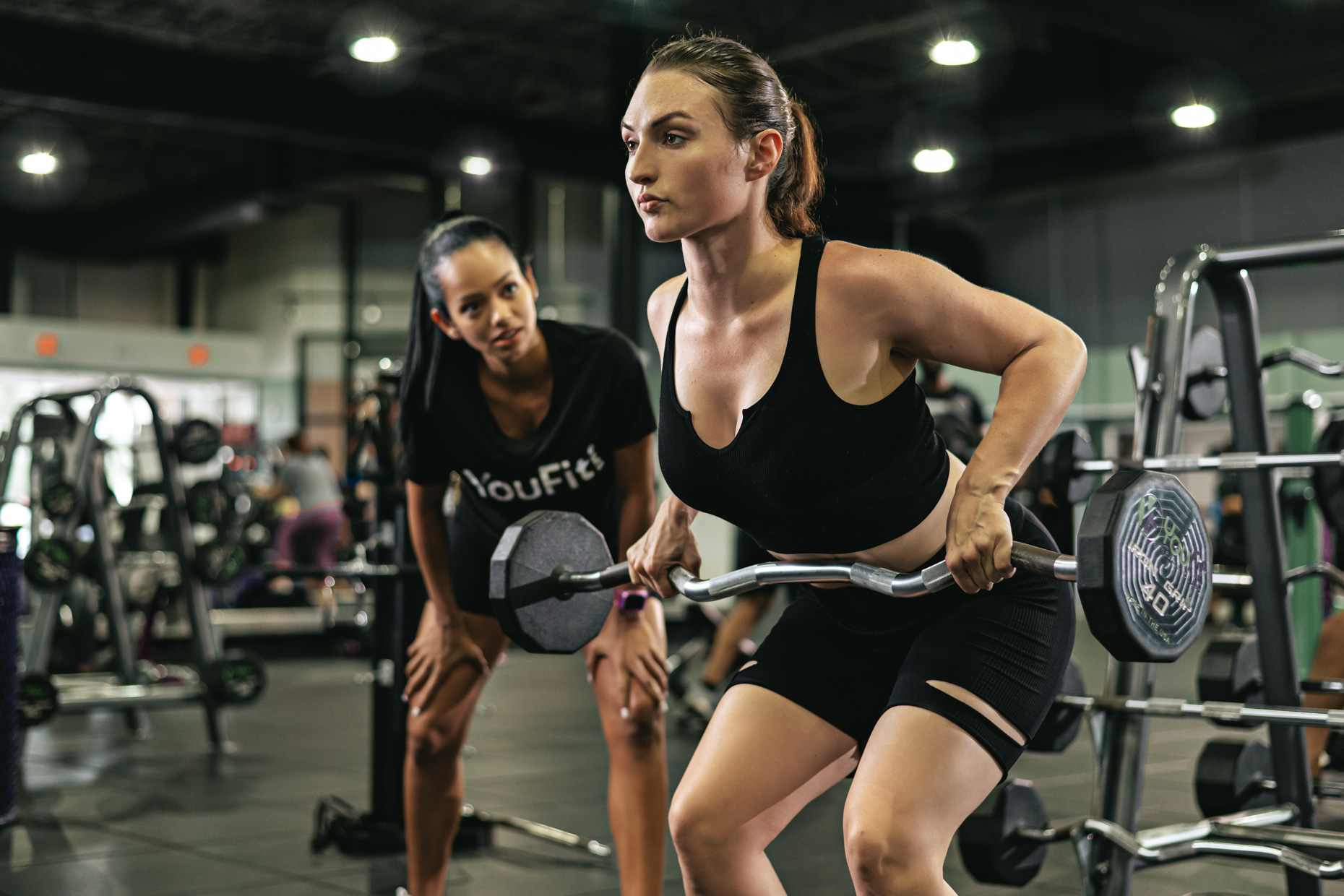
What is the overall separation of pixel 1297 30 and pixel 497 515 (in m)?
6.65

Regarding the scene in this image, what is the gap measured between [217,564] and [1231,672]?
3.74 m

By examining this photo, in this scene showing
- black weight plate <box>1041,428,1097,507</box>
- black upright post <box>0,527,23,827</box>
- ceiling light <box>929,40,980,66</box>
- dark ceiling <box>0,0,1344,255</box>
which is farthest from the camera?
dark ceiling <box>0,0,1344,255</box>

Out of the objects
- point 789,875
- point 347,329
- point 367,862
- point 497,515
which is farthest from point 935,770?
point 347,329

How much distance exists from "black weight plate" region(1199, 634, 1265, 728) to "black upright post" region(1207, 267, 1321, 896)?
89 millimetres

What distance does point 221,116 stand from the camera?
807 centimetres

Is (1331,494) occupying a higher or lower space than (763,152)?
lower

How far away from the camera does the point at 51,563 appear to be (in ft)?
15.3

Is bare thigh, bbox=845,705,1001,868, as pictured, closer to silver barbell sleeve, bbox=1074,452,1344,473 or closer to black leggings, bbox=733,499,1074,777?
black leggings, bbox=733,499,1074,777

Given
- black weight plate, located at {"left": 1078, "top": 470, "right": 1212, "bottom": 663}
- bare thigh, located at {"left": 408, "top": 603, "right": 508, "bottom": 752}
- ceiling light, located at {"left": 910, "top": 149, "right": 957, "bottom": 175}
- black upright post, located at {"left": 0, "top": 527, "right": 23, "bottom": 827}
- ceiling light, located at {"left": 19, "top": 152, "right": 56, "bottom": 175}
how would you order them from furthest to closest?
ceiling light, located at {"left": 19, "top": 152, "right": 56, "bottom": 175}
ceiling light, located at {"left": 910, "top": 149, "right": 957, "bottom": 175}
black upright post, located at {"left": 0, "top": 527, "right": 23, "bottom": 827}
bare thigh, located at {"left": 408, "top": 603, "right": 508, "bottom": 752}
black weight plate, located at {"left": 1078, "top": 470, "right": 1212, "bottom": 663}

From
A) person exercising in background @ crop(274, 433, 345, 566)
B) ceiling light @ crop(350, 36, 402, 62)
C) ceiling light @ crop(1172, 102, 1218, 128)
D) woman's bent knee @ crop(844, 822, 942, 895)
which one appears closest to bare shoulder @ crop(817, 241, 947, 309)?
woman's bent knee @ crop(844, 822, 942, 895)

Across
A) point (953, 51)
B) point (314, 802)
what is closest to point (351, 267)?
point (953, 51)

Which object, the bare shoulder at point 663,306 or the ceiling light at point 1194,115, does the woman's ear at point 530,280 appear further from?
the ceiling light at point 1194,115

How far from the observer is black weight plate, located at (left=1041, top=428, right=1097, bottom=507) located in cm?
257

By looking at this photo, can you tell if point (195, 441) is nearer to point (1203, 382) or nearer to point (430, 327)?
point (430, 327)
